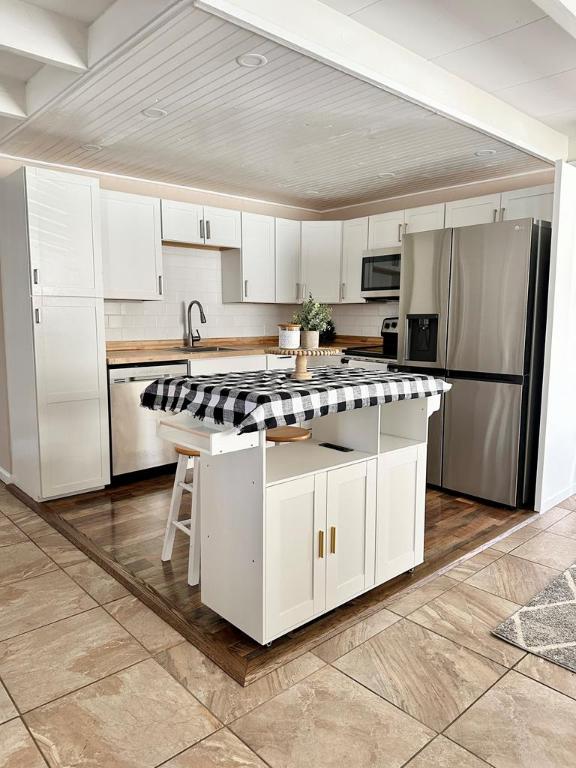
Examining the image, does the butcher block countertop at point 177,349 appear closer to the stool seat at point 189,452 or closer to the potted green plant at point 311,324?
the stool seat at point 189,452

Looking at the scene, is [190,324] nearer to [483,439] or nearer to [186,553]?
[186,553]

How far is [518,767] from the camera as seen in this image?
5.41 feet

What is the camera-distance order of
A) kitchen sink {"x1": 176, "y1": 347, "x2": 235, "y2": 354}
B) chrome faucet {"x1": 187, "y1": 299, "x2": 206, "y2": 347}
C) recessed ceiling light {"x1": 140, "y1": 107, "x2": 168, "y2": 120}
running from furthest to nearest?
chrome faucet {"x1": 187, "y1": 299, "x2": 206, "y2": 347} → kitchen sink {"x1": 176, "y1": 347, "x2": 235, "y2": 354} → recessed ceiling light {"x1": 140, "y1": 107, "x2": 168, "y2": 120}

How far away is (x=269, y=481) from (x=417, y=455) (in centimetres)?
95

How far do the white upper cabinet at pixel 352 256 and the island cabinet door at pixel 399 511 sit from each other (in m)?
3.01

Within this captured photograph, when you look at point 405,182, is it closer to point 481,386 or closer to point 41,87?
point 481,386

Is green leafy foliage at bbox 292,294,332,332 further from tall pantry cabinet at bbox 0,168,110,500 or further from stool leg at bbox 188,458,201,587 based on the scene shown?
tall pantry cabinet at bbox 0,168,110,500

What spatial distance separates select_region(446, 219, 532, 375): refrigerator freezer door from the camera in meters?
3.59

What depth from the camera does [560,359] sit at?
3.75 metres

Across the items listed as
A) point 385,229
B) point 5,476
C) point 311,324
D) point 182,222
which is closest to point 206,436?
point 311,324

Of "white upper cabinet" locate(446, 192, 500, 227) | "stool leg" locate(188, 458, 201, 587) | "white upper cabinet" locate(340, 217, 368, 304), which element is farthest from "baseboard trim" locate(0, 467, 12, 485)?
"white upper cabinet" locate(446, 192, 500, 227)

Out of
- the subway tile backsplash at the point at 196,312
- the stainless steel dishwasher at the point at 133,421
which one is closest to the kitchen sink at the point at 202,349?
the subway tile backsplash at the point at 196,312

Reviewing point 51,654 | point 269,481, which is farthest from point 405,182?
point 51,654

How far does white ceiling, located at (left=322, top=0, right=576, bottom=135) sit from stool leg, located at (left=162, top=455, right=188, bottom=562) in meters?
2.24
